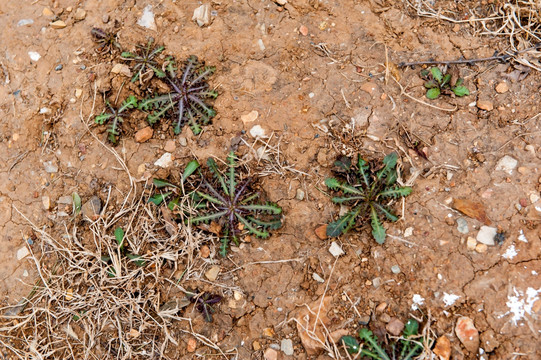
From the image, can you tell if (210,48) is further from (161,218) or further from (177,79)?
(161,218)

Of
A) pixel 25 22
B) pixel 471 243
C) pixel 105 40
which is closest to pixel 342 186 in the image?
pixel 471 243

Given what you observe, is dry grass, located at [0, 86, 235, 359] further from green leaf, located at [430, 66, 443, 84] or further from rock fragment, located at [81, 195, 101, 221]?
green leaf, located at [430, 66, 443, 84]

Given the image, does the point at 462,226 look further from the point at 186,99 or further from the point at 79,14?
the point at 79,14

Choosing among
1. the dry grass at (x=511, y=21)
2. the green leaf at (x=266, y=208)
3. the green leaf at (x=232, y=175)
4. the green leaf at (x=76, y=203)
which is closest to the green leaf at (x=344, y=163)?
the green leaf at (x=266, y=208)

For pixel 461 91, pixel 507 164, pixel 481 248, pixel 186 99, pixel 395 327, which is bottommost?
pixel 395 327

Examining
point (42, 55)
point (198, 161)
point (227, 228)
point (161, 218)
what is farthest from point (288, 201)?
point (42, 55)

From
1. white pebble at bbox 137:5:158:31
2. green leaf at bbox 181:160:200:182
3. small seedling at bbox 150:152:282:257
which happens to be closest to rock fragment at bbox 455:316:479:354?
small seedling at bbox 150:152:282:257
